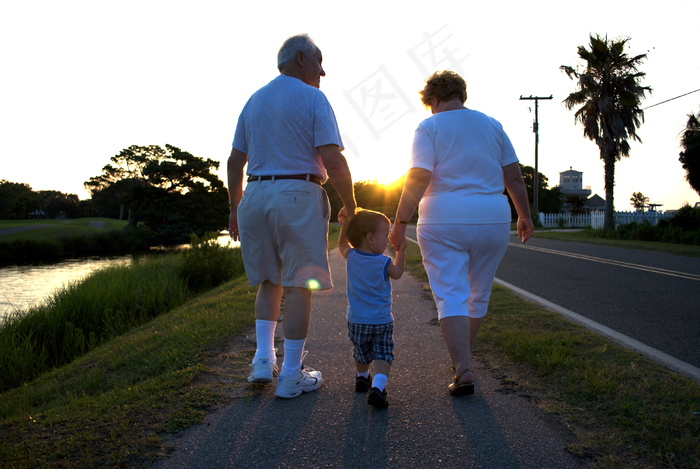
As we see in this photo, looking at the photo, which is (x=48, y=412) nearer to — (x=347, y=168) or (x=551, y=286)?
(x=347, y=168)

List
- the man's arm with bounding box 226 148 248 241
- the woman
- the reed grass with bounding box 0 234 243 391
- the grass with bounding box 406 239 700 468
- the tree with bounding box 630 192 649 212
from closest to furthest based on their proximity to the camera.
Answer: the grass with bounding box 406 239 700 468 < the woman < the man's arm with bounding box 226 148 248 241 < the reed grass with bounding box 0 234 243 391 < the tree with bounding box 630 192 649 212

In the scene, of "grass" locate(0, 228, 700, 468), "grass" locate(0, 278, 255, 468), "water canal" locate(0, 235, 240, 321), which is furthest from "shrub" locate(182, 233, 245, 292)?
"grass" locate(0, 228, 700, 468)

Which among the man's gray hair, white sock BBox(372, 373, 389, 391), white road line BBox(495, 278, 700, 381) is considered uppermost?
the man's gray hair

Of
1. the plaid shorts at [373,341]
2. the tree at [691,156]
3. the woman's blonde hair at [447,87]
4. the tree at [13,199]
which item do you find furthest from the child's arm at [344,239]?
the tree at [13,199]

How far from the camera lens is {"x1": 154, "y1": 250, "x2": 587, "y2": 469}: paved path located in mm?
2176

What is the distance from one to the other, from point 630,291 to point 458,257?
5171 mm

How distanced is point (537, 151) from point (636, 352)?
3825cm

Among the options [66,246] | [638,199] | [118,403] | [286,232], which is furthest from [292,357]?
[638,199]

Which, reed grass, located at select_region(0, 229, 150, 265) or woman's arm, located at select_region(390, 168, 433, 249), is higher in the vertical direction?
woman's arm, located at select_region(390, 168, 433, 249)

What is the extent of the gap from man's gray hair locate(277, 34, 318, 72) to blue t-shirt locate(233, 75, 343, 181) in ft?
0.58

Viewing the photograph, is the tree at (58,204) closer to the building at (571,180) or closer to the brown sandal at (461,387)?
the brown sandal at (461,387)

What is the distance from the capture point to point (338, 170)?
3094 mm

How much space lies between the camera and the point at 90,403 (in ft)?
10.0

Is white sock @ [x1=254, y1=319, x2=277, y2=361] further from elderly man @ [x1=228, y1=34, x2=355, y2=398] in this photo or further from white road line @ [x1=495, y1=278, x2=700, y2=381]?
white road line @ [x1=495, y1=278, x2=700, y2=381]
